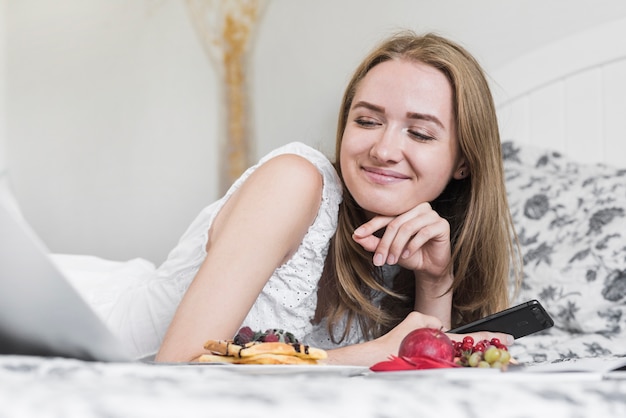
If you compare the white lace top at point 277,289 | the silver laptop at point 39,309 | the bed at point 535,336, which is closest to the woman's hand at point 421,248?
the white lace top at point 277,289

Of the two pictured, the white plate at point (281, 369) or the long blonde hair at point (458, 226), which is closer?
the white plate at point (281, 369)

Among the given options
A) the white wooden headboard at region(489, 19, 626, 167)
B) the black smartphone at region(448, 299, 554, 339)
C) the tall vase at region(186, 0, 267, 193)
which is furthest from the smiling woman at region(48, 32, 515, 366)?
the tall vase at region(186, 0, 267, 193)

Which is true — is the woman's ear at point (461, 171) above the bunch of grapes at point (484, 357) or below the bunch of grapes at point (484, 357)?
above

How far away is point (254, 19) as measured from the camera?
315 cm

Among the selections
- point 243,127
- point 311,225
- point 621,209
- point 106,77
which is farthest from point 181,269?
point 106,77

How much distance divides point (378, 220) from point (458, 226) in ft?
0.82

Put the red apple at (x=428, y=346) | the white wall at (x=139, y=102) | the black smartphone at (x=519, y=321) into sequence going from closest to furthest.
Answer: the red apple at (x=428, y=346) < the black smartphone at (x=519, y=321) < the white wall at (x=139, y=102)

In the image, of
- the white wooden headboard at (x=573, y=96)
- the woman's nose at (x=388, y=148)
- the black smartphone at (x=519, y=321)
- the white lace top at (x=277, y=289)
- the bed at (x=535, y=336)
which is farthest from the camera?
the white wooden headboard at (x=573, y=96)

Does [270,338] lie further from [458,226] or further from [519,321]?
[458,226]

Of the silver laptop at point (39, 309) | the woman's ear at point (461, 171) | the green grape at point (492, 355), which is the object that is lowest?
the green grape at point (492, 355)

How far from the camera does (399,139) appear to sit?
125 centimetres

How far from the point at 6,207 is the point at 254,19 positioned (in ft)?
9.56

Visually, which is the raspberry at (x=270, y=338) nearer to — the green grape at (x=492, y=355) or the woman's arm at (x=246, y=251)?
the green grape at (x=492, y=355)

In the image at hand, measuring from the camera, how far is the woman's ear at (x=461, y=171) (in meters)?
1.39
